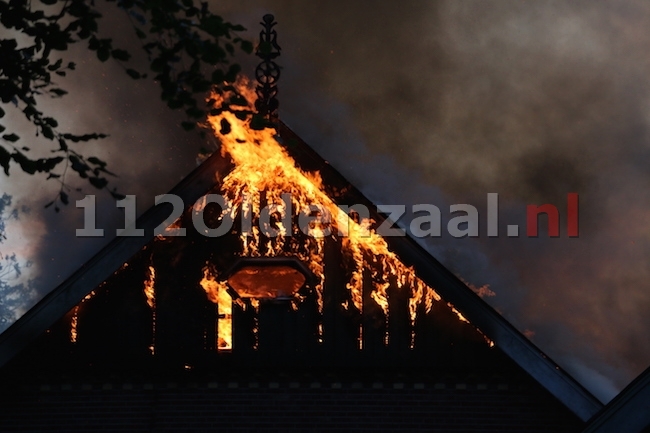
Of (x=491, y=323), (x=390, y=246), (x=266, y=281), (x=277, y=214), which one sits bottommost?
(x=491, y=323)

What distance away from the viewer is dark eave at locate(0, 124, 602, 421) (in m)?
10.4

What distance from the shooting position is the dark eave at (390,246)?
34.2 feet

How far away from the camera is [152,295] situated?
11.1 metres

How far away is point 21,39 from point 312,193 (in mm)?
16002

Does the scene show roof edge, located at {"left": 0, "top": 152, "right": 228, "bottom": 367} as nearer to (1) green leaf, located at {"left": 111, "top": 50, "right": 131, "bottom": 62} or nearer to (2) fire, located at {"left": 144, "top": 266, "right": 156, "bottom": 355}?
(2) fire, located at {"left": 144, "top": 266, "right": 156, "bottom": 355}

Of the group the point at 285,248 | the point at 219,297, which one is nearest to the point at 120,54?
the point at 285,248

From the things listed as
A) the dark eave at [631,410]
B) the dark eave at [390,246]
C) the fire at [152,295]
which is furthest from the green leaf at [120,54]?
the dark eave at [631,410]

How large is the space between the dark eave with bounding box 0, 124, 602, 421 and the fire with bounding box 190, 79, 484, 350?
19 cm

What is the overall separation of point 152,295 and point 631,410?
5393 millimetres

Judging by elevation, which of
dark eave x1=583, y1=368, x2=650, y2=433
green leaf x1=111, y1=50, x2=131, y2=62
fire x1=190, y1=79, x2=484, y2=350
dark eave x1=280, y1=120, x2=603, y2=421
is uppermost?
green leaf x1=111, y1=50, x2=131, y2=62

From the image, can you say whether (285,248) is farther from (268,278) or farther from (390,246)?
(390,246)

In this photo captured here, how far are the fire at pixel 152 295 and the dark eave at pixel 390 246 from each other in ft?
1.27

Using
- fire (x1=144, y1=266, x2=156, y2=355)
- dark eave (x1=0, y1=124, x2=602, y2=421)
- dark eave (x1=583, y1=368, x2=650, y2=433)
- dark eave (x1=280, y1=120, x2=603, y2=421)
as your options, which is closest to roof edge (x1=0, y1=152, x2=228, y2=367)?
dark eave (x1=0, y1=124, x2=602, y2=421)

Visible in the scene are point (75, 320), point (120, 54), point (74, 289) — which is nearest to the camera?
point (120, 54)
